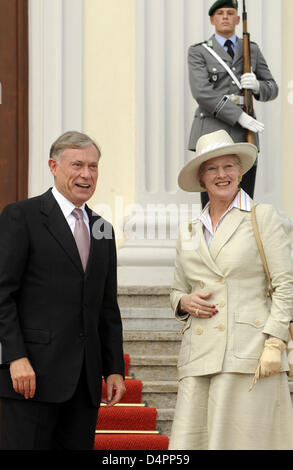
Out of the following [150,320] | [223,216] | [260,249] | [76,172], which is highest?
[76,172]

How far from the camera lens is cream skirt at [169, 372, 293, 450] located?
3570mm

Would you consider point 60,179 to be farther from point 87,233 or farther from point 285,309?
point 285,309

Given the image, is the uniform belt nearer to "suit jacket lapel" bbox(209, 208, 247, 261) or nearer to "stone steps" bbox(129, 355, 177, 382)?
"stone steps" bbox(129, 355, 177, 382)

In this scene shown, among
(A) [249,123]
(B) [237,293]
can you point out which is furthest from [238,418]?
(A) [249,123]

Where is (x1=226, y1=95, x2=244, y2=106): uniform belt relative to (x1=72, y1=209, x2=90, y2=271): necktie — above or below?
above

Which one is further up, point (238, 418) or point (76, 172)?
point (76, 172)

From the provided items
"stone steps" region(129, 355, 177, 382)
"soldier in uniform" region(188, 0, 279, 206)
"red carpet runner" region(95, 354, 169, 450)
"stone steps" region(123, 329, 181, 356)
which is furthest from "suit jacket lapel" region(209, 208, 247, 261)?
"soldier in uniform" region(188, 0, 279, 206)

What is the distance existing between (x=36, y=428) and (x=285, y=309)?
3.47ft

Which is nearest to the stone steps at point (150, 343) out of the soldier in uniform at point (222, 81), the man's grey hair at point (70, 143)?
the soldier in uniform at point (222, 81)

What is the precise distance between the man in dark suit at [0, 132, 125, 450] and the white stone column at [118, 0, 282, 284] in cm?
334

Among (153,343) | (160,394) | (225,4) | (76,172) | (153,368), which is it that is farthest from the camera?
(225,4)

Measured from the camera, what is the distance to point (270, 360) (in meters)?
→ 3.54

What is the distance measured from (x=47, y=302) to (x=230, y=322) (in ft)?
2.45

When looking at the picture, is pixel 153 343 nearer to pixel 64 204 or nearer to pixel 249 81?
pixel 249 81
